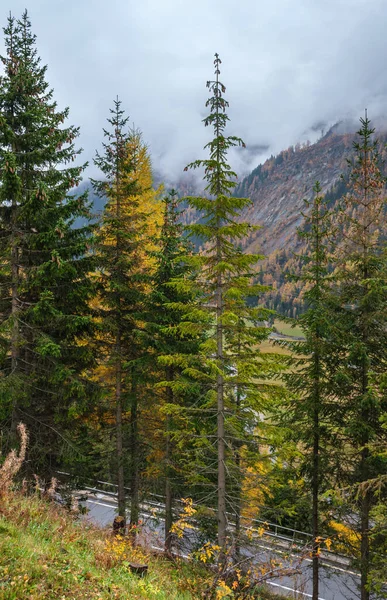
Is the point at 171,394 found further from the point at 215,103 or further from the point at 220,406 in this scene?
the point at 215,103

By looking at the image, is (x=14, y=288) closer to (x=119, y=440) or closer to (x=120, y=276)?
(x=120, y=276)

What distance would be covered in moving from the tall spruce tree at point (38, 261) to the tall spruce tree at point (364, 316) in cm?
872

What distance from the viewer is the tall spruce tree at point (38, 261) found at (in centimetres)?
995

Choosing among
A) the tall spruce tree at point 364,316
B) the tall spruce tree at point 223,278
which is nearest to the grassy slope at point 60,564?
the tall spruce tree at point 223,278

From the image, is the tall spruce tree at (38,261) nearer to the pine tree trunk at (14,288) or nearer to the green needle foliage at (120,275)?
the pine tree trunk at (14,288)

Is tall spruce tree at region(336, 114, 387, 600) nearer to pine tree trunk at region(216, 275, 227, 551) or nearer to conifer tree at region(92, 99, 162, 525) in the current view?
pine tree trunk at region(216, 275, 227, 551)

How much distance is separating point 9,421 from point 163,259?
7531mm

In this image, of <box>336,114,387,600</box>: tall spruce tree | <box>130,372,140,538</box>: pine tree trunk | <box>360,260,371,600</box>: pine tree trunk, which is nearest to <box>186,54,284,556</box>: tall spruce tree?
<box>336,114,387,600</box>: tall spruce tree

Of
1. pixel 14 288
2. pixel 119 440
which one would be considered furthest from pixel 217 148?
pixel 119 440

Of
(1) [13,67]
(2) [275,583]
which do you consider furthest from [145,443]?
(1) [13,67]

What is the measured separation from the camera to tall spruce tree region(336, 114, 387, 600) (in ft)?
37.6

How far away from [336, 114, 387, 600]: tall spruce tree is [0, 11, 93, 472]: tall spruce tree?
8724mm

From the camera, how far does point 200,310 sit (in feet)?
33.8

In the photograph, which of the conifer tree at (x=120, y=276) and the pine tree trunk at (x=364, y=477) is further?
the conifer tree at (x=120, y=276)
